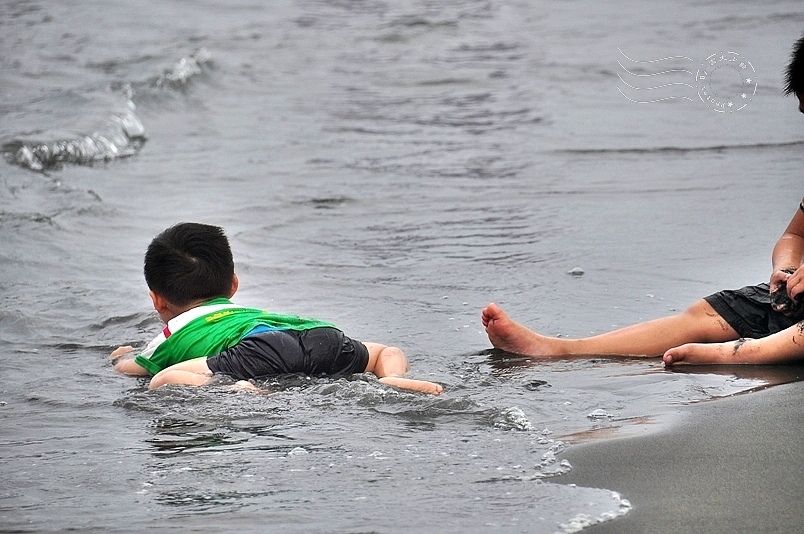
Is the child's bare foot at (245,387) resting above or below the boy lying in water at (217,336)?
below

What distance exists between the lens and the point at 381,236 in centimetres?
740

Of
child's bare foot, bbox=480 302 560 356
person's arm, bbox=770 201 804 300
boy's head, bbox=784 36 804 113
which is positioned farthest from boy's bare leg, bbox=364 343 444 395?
boy's head, bbox=784 36 804 113

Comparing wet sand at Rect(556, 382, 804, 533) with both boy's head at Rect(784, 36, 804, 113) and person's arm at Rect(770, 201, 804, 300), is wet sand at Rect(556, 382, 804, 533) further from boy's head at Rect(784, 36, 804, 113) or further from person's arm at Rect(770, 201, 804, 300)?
boy's head at Rect(784, 36, 804, 113)

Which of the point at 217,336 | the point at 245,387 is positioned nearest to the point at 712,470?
the point at 245,387

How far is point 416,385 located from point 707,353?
125 cm

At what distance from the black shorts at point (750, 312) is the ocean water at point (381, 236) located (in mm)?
372

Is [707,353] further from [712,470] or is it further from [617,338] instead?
[712,470]

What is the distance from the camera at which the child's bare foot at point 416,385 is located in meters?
4.17

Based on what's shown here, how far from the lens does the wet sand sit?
2893 millimetres

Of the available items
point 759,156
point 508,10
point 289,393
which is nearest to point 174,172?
point 759,156

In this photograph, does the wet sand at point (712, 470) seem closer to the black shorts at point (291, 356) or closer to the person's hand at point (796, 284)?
the person's hand at point (796, 284)

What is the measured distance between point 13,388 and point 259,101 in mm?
8928

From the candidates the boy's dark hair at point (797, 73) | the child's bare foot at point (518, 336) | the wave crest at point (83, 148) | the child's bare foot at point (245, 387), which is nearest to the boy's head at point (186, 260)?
the child's bare foot at point (245, 387)

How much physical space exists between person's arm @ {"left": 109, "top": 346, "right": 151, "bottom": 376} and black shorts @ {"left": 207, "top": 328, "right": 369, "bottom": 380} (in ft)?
1.59
